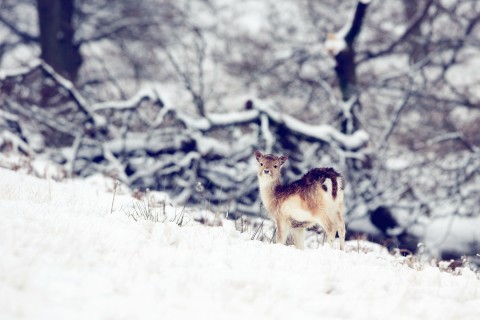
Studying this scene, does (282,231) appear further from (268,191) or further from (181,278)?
(181,278)

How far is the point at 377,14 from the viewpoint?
1725 centimetres

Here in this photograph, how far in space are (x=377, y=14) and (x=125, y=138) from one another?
8632mm

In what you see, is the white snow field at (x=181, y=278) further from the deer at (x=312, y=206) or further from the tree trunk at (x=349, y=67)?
the tree trunk at (x=349, y=67)

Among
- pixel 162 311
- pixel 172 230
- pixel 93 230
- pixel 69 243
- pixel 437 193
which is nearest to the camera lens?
pixel 162 311

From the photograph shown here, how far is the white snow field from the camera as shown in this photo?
11.7 ft

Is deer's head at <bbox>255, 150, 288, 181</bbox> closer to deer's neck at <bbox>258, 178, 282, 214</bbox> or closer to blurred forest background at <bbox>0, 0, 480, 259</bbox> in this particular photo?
deer's neck at <bbox>258, 178, 282, 214</bbox>

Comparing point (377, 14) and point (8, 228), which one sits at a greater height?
point (377, 14)

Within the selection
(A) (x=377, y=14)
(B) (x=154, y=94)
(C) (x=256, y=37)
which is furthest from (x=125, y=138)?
(A) (x=377, y=14)

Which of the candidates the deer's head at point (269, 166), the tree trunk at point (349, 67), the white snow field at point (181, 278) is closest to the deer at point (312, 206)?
the deer's head at point (269, 166)

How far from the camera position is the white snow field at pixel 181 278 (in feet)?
11.7

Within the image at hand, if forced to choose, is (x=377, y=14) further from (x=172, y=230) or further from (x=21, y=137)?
(x=172, y=230)

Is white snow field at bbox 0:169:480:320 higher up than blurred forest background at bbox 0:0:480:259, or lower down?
lower down

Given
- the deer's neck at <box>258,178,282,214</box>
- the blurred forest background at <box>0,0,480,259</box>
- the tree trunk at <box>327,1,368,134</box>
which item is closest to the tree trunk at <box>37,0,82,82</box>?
the blurred forest background at <box>0,0,480,259</box>

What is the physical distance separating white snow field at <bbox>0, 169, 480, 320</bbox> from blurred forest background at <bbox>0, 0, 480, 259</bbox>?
3597 millimetres
